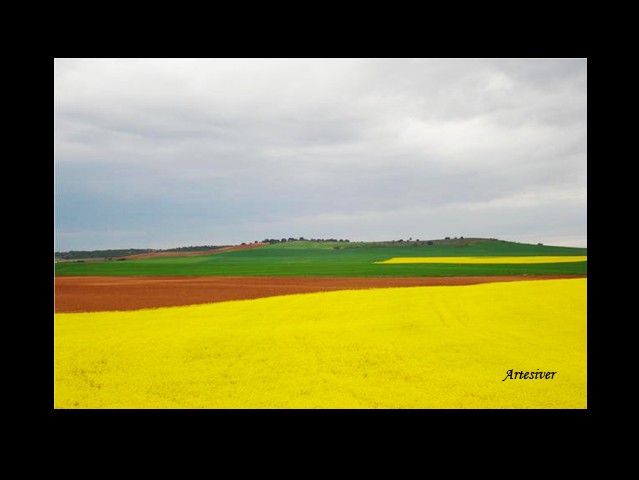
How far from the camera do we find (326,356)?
11.0 metres

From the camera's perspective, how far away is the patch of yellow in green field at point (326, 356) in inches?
338

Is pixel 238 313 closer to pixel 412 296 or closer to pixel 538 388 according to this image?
pixel 412 296

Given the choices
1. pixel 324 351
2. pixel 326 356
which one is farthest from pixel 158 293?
pixel 326 356

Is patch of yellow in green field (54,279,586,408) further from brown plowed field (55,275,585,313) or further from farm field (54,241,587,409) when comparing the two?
brown plowed field (55,275,585,313)

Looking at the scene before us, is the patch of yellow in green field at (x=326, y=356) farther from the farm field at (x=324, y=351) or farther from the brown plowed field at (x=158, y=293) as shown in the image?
the brown plowed field at (x=158, y=293)

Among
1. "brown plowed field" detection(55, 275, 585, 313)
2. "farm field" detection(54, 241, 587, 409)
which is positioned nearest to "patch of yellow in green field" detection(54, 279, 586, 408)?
"farm field" detection(54, 241, 587, 409)

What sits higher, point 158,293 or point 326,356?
point 158,293

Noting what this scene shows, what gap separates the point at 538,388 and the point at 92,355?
37.7ft

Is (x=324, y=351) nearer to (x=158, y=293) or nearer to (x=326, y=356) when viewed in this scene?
(x=326, y=356)

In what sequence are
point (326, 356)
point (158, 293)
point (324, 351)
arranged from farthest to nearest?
point (158, 293), point (324, 351), point (326, 356)
